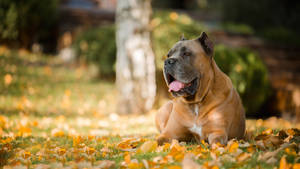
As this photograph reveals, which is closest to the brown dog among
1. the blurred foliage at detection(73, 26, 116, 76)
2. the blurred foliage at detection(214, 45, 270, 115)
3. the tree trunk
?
the tree trunk

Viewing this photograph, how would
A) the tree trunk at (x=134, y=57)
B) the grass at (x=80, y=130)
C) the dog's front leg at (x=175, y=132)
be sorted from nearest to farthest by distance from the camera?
the grass at (x=80, y=130)
the dog's front leg at (x=175, y=132)
the tree trunk at (x=134, y=57)

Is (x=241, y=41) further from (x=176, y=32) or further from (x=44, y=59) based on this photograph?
(x=44, y=59)

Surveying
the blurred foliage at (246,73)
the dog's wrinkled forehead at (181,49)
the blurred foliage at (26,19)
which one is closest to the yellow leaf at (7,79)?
the blurred foliage at (26,19)

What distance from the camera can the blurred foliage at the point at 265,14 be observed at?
21.7m

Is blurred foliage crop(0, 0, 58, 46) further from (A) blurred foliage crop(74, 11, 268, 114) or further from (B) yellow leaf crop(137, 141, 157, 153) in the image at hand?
(B) yellow leaf crop(137, 141, 157, 153)

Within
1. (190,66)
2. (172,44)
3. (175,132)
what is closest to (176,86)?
(190,66)

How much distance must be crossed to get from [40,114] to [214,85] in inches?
189

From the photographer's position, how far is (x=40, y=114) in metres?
7.35

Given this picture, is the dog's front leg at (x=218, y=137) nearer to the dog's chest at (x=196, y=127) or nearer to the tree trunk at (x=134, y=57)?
the dog's chest at (x=196, y=127)

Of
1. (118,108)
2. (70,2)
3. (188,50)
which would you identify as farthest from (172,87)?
(70,2)

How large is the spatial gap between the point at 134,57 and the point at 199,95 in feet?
13.9

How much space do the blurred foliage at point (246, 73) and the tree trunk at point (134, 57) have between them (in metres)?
3.09

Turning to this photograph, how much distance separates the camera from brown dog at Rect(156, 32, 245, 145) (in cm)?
365

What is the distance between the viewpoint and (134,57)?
779 centimetres
